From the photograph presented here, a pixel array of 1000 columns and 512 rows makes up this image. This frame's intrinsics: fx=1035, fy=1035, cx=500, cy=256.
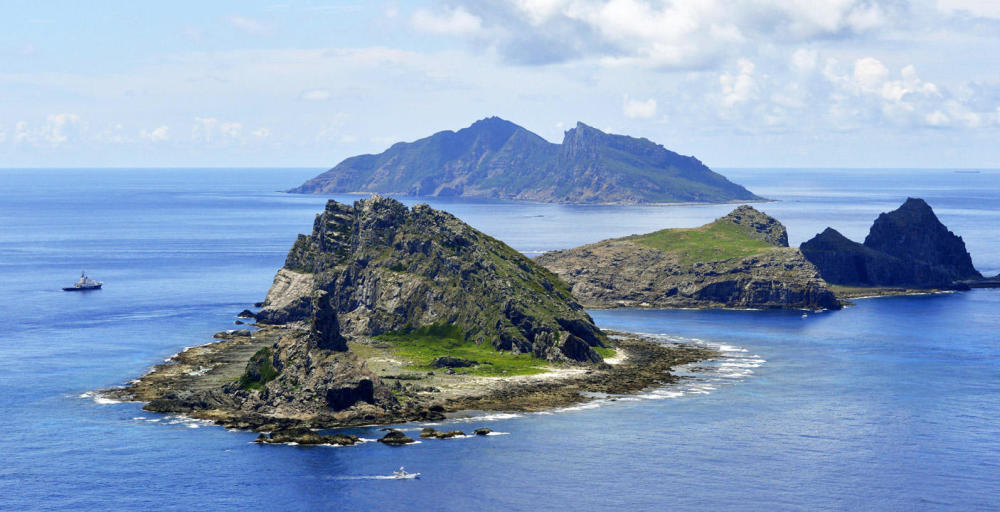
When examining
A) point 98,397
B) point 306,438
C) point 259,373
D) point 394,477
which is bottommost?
point 394,477

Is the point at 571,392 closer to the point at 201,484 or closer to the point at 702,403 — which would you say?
the point at 702,403

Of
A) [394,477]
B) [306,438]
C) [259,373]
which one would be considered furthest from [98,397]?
[394,477]

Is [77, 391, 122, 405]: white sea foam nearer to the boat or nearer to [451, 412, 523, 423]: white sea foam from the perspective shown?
[451, 412, 523, 423]: white sea foam

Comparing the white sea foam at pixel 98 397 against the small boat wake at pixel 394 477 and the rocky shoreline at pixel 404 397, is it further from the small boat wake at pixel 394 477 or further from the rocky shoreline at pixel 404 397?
the small boat wake at pixel 394 477

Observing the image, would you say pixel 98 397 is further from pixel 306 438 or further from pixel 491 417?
pixel 491 417

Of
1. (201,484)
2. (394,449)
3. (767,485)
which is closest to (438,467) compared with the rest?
(394,449)

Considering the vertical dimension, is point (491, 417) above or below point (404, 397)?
below

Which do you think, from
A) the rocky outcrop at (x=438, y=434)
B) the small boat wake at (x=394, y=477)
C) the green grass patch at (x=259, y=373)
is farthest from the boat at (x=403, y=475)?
the green grass patch at (x=259, y=373)

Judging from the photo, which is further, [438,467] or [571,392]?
[571,392]

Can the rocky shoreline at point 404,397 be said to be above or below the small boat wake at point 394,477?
above

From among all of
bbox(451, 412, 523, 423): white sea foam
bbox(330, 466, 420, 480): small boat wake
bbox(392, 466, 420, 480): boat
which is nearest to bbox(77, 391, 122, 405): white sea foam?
bbox(330, 466, 420, 480): small boat wake

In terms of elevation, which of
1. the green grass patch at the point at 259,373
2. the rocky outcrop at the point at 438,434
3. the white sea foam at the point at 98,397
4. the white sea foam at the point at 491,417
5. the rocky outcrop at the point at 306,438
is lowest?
the rocky outcrop at the point at 306,438
